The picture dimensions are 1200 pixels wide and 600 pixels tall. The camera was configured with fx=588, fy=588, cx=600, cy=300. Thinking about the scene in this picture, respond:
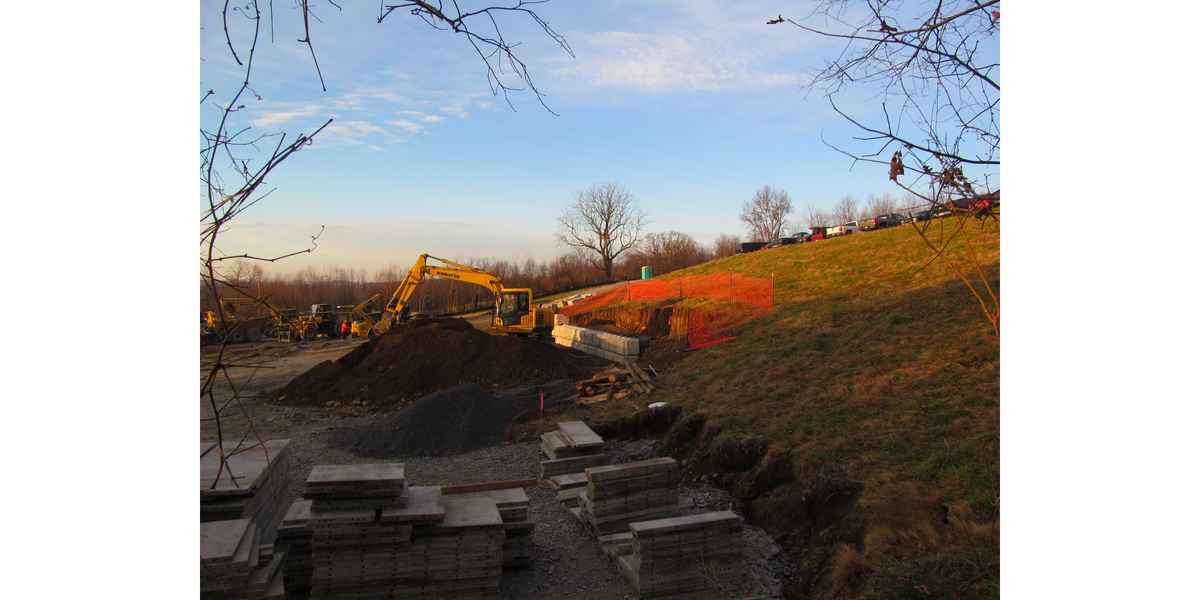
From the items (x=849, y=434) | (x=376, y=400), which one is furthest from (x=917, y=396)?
(x=376, y=400)

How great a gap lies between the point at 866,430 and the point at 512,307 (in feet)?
58.1

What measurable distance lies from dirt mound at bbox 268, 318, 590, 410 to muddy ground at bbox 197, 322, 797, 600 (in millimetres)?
167

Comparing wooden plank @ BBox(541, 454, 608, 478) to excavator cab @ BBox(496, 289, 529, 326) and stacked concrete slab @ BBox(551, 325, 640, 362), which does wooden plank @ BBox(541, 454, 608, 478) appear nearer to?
stacked concrete slab @ BBox(551, 325, 640, 362)

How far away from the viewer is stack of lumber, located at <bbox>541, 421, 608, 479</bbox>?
10539mm

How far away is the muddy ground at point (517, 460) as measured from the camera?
6547 mm

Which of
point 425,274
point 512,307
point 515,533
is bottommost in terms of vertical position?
point 515,533

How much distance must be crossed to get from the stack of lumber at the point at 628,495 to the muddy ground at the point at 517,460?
1.39 ft

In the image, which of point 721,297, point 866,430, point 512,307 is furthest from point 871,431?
point 512,307

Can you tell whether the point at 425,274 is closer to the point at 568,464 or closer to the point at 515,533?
the point at 568,464

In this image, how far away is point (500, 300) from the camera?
24797mm

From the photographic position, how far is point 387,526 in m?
6.07

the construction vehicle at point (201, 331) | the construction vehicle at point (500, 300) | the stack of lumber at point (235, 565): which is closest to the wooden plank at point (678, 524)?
the stack of lumber at point (235, 565)
